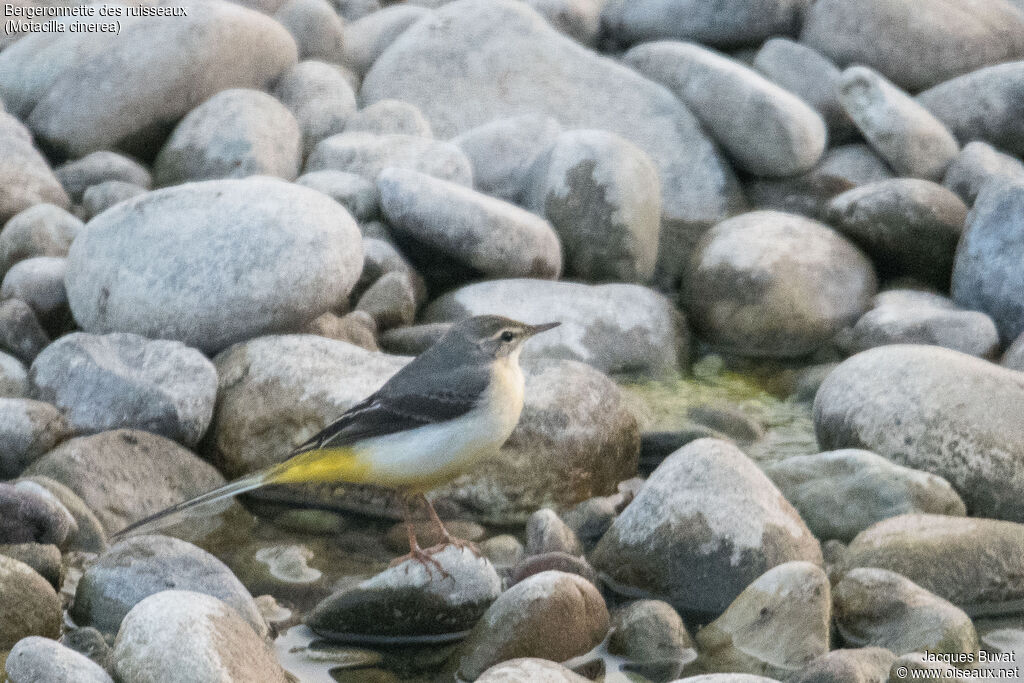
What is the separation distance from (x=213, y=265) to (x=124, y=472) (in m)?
1.64

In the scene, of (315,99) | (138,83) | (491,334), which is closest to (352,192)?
(315,99)

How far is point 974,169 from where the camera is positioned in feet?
34.8

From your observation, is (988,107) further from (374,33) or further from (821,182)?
(374,33)

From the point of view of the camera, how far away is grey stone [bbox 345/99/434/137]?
36.3 ft

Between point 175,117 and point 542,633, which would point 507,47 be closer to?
point 175,117

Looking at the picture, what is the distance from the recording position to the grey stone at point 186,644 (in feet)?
Result: 14.3

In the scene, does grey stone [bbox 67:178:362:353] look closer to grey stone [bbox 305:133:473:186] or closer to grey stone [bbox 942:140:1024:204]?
grey stone [bbox 305:133:473:186]

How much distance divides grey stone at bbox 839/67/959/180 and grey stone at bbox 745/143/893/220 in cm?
21

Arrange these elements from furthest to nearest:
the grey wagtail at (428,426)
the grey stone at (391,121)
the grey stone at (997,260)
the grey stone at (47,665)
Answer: the grey stone at (391,121) → the grey stone at (997,260) → the grey wagtail at (428,426) → the grey stone at (47,665)

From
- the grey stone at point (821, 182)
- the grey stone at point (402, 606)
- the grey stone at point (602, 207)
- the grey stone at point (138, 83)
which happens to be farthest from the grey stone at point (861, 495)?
the grey stone at point (138, 83)

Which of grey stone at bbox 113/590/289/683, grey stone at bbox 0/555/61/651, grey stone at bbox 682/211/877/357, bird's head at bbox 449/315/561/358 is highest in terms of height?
bird's head at bbox 449/315/561/358

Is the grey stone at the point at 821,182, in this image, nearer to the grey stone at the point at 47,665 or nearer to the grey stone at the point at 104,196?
the grey stone at the point at 104,196

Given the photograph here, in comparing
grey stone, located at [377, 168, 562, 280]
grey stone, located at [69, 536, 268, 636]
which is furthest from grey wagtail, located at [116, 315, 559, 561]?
grey stone, located at [377, 168, 562, 280]

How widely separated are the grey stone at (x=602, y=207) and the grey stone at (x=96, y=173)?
346cm
